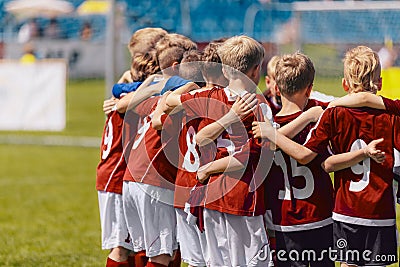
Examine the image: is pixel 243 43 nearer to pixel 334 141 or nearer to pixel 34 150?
pixel 334 141

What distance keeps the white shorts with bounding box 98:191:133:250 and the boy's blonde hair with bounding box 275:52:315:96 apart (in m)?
1.64

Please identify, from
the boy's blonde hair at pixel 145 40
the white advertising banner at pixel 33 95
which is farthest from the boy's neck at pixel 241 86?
the white advertising banner at pixel 33 95

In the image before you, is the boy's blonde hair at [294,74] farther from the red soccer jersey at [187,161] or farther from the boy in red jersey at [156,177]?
the boy in red jersey at [156,177]

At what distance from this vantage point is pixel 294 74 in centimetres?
457

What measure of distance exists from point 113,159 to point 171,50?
949 millimetres

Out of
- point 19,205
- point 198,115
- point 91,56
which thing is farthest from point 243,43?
point 91,56

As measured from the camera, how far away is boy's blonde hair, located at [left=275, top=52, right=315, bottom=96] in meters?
4.58

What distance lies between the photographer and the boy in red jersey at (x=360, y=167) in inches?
178

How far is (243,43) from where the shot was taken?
4629mm

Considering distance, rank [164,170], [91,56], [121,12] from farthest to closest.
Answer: [91,56] < [121,12] < [164,170]

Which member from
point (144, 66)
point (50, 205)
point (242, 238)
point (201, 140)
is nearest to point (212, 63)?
point (201, 140)

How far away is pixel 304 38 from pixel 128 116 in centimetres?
767

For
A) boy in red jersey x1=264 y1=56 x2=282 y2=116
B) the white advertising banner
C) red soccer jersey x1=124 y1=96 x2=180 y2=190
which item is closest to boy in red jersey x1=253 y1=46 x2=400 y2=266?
red soccer jersey x1=124 y1=96 x2=180 y2=190

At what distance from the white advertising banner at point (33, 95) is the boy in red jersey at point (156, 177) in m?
11.2
